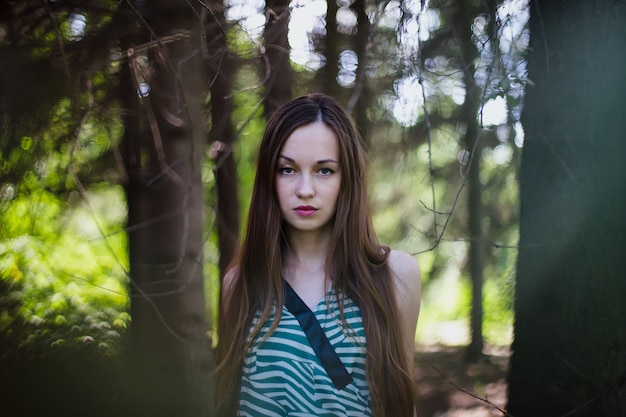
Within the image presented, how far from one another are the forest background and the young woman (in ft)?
2.10

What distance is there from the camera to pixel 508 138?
4945 mm

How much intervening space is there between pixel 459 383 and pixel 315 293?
4667 mm

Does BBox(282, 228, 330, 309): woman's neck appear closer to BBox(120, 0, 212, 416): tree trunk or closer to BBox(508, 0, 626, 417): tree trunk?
BBox(508, 0, 626, 417): tree trunk

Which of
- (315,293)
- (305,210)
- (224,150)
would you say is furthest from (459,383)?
(305,210)

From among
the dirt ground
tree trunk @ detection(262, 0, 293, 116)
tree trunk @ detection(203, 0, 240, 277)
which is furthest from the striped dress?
the dirt ground

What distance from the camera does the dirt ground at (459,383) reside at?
4.91 meters

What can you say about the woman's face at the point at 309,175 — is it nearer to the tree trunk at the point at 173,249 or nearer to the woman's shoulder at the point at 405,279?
the woman's shoulder at the point at 405,279

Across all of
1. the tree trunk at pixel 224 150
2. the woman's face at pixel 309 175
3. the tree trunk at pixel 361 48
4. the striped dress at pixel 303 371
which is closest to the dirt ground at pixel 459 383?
the tree trunk at pixel 224 150

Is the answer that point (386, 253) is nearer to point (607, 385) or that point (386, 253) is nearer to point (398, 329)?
point (398, 329)

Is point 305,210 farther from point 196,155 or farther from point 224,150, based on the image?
point 224,150

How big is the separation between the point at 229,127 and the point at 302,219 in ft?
9.89

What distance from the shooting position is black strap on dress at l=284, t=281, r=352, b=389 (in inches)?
62.2

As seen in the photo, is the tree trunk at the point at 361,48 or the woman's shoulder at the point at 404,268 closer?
the woman's shoulder at the point at 404,268

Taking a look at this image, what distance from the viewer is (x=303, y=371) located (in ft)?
5.25
